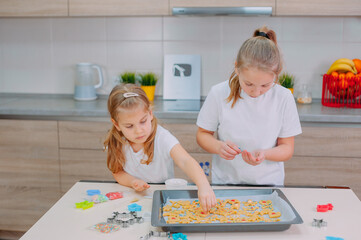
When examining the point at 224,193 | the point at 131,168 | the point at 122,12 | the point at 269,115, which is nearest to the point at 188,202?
the point at 224,193

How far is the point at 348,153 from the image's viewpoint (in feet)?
8.40

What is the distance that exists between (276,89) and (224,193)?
1.70 feet

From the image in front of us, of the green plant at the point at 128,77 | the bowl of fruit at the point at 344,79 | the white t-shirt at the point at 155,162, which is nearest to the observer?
the white t-shirt at the point at 155,162

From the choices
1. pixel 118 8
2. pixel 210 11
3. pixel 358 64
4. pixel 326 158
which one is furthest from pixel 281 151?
pixel 118 8

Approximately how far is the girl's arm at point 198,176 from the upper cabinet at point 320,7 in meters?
1.39

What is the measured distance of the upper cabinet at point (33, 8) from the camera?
9.14 ft

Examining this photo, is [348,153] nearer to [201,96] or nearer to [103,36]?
[201,96]

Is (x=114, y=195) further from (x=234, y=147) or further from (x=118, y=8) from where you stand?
(x=118, y=8)

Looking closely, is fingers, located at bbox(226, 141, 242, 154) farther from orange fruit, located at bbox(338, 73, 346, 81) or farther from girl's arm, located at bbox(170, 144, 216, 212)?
orange fruit, located at bbox(338, 73, 346, 81)

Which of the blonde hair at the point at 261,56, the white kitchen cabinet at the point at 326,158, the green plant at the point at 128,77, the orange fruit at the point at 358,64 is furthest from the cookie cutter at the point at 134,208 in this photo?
the orange fruit at the point at 358,64

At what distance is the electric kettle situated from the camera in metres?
3.05

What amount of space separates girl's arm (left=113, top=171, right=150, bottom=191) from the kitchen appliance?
1.42m

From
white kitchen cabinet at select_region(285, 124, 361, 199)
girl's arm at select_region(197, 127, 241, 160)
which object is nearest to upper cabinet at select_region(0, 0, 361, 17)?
white kitchen cabinet at select_region(285, 124, 361, 199)

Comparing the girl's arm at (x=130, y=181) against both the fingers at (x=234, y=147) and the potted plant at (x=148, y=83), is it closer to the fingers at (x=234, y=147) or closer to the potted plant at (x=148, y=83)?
the fingers at (x=234, y=147)
